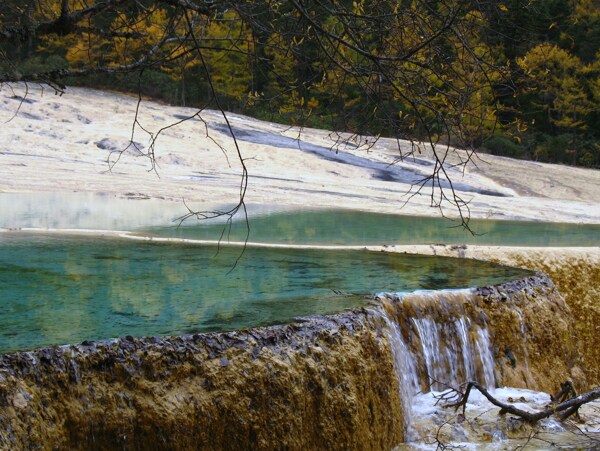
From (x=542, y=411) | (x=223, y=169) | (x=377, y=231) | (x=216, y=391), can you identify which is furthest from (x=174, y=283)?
(x=223, y=169)

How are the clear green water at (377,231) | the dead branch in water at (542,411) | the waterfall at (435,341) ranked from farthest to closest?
1. the clear green water at (377,231)
2. the waterfall at (435,341)
3. the dead branch in water at (542,411)

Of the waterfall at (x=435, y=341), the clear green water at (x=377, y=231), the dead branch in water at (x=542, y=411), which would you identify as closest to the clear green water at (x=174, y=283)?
the waterfall at (x=435, y=341)

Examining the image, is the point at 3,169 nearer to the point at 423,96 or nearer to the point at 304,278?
the point at 304,278

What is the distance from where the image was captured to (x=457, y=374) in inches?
282

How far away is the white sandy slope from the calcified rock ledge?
25.7 ft

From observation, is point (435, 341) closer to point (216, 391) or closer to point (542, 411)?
point (542, 411)

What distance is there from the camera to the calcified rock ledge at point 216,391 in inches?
187

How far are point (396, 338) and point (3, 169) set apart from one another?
33.8 feet

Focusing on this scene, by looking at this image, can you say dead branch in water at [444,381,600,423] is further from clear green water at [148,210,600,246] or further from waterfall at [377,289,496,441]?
clear green water at [148,210,600,246]

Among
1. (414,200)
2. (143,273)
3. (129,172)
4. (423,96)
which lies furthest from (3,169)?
(423,96)

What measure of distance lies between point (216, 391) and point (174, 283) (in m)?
2.31

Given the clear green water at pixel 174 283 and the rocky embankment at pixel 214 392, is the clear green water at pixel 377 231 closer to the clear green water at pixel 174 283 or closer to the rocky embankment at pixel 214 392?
the clear green water at pixel 174 283

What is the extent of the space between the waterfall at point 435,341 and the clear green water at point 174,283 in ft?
1.16

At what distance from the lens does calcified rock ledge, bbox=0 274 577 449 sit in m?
4.76
